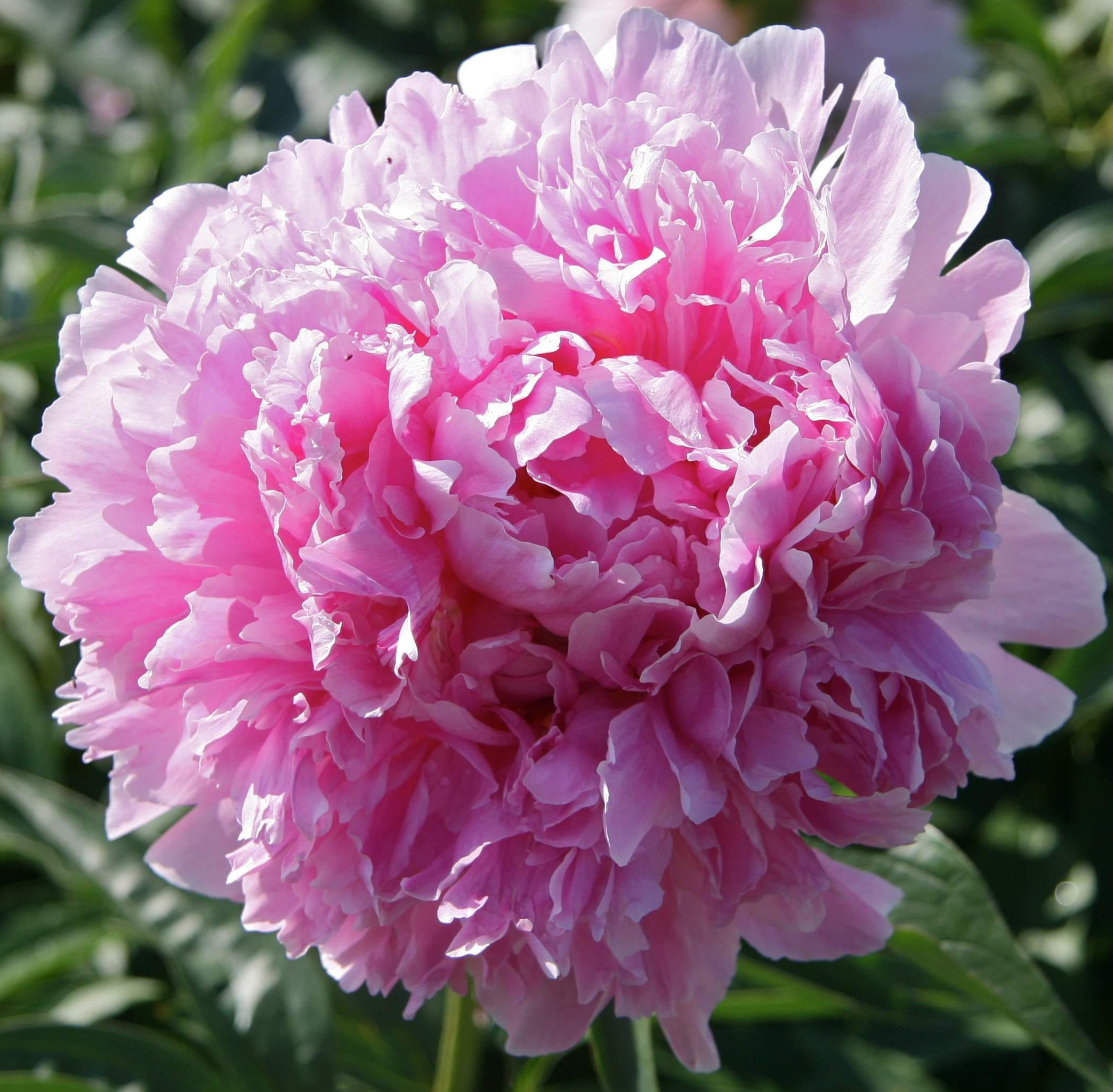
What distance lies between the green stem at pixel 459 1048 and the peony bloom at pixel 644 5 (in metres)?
1.17

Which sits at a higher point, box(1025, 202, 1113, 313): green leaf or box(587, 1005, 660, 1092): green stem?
box(1025, 202, 1113, 313): green leaf

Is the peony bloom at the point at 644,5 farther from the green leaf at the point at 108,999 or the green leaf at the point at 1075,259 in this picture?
the green leaf at the point at 108,999

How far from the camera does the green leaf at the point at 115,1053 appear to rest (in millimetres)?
920

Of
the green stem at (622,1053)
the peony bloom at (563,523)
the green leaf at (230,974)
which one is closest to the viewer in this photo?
the peony bloom at (563,523)

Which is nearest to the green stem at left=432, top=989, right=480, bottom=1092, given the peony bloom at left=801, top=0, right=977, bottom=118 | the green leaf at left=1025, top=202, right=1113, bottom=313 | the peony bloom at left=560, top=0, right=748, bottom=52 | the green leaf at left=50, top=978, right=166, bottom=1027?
the green leaf at left=50, top=978, right=166, bottom=1027

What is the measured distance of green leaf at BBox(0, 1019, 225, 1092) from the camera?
3.02ft

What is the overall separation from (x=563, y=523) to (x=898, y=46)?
4.57 feet

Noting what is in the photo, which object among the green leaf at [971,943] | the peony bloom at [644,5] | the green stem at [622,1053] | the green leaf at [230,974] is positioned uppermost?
the peony bloom at [644,5]

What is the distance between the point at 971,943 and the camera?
2.55 feet

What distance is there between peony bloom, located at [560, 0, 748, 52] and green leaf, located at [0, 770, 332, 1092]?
3.59ft

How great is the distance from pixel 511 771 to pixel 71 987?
0.75m

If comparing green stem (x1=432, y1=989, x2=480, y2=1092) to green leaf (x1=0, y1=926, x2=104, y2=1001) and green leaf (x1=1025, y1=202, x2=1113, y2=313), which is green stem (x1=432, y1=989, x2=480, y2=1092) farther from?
green leaf (x1=1025, y1=202, x2=1113, y2=313)

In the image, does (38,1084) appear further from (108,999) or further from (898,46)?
(898,46)

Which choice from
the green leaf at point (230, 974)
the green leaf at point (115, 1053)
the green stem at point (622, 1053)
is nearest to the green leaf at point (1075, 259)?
the green stem at point (622, 1053)
